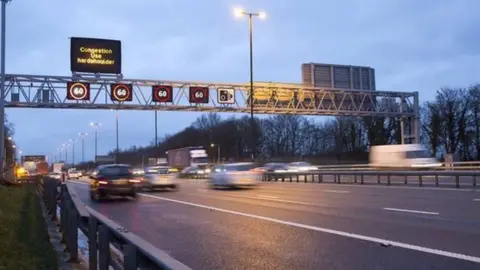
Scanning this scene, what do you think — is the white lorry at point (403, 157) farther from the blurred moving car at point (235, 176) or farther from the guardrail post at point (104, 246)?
the guardrail post at point (104, 246)

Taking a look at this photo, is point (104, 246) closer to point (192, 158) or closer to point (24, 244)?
point (24, 244)

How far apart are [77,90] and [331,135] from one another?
314 ft

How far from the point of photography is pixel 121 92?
147ft

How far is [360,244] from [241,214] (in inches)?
264

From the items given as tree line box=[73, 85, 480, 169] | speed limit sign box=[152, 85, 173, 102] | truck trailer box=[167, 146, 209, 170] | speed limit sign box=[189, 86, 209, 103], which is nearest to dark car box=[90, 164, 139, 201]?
speed limit sign box=[152, 85, 173, 102]

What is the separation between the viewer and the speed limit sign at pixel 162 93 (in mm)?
45938

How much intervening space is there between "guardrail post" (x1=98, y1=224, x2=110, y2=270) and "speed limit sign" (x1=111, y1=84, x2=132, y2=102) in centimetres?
3902

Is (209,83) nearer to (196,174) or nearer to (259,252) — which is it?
(196,174)

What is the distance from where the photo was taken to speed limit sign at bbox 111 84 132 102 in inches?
1758

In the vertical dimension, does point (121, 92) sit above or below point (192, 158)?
above

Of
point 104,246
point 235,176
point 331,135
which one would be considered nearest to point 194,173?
point 235,176

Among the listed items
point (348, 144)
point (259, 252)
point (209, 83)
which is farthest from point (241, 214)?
point (348, 144)

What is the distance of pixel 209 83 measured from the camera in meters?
47.2

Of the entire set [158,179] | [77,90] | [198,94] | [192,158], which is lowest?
[158,179]
